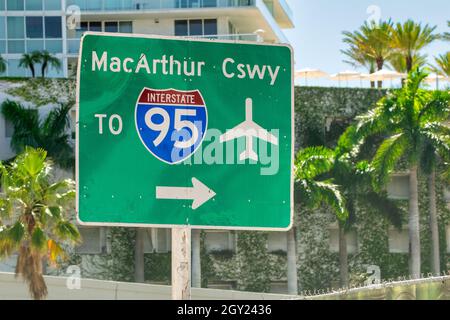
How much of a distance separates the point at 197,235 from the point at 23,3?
1950cm

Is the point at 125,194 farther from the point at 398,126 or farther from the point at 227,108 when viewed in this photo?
the point at 398,126

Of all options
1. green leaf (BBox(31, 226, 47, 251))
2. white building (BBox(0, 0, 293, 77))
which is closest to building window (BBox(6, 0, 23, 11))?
white building (BBox(0, 0, 293, 77))

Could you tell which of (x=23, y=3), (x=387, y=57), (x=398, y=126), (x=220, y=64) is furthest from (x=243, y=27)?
(x=220, y=64)

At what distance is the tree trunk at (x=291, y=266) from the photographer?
6175 centimetres

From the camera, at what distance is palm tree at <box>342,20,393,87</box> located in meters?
77.8

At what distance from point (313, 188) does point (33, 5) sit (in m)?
22.4

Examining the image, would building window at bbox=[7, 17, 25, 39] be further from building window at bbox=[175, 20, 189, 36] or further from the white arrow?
the white arrow

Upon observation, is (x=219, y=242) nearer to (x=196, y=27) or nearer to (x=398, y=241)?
(x=398, y=241)

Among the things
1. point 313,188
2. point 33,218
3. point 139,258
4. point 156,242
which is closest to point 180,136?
point 33,218

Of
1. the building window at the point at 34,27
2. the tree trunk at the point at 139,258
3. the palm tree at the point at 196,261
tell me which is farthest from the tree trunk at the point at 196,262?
the building window at the point at 34,27

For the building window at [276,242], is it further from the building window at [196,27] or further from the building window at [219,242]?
the building window at [196,27]

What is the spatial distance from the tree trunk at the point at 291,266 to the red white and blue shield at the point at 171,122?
5510 centimetres

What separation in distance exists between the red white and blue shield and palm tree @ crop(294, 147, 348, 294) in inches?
2083

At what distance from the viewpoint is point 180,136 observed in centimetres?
669
